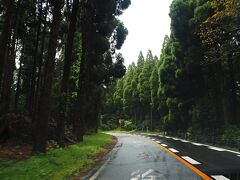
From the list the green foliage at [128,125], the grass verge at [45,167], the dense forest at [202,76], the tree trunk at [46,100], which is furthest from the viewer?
the green foliage at [128,125]

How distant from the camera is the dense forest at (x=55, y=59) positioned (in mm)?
13250

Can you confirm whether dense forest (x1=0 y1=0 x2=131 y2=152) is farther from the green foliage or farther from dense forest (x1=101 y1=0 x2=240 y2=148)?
the green foliage

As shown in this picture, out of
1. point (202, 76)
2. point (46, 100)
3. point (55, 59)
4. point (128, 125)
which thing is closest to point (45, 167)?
point (46, 100)

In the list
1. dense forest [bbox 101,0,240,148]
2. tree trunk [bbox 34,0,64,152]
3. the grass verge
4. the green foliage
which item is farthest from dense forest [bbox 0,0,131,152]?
the green foliage

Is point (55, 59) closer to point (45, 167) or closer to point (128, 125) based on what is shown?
point (45, 167)

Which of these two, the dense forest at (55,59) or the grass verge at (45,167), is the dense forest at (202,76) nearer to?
the dense forest at (55,59)

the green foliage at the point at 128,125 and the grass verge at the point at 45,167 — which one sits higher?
the green foliage at the point at 128,125

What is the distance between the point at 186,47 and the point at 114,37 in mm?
7992

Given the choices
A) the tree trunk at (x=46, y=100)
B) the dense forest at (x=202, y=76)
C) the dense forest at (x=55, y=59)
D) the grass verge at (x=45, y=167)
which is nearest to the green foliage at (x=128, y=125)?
the dense forest at (x=55, y=59)

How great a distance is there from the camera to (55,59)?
1753 centimetres

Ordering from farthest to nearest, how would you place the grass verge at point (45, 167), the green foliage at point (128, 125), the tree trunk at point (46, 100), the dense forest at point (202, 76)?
the green foliage at point (128, 125) < the dense forest at point (202, 76) < the tree trunk at point (46, 100) < the grass verge at point (45, 167)

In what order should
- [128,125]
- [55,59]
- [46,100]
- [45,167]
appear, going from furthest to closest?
[128,125] < [55,59] < [46,100] < [45,167]

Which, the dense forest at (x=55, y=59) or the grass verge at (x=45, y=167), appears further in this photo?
the dense forest at (x=55, y=59)

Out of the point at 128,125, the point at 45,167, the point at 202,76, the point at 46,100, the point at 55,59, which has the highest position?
the point at 202,76
